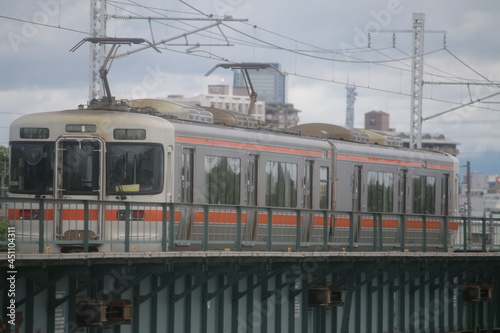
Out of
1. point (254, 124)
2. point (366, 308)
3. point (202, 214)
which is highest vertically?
point (254, 124)

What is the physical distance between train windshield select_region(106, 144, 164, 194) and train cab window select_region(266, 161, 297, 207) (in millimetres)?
4701

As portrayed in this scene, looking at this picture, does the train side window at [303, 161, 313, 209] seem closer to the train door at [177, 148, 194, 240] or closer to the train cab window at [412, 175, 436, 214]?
the train door at [177, 148, 194, 240]

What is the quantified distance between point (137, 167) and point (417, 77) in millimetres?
36850

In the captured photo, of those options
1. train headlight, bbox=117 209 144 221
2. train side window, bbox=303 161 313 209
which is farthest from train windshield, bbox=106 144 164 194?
train side window, bbox=303 161 313 209

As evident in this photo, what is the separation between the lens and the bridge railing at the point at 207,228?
2253 cm

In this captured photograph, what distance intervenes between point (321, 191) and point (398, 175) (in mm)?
4639

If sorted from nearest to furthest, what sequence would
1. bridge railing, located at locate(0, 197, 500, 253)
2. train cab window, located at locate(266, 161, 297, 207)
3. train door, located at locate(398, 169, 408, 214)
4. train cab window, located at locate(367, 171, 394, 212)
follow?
bridge railing, located at locate(0, 197, 500, 253) → train cab window, located at locate(266, 161, 297, 207) → train cab window, located at locate(367, 171, 394, 212) → train door, located at locate(398, 169, 408, 214)

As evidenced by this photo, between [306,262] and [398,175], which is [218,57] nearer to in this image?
[398,175]

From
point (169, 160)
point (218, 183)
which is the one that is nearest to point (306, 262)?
point (218, 183)

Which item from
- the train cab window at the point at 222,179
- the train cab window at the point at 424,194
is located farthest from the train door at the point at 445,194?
the train cab window at the point at 222,179

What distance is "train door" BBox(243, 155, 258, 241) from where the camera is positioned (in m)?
28.6

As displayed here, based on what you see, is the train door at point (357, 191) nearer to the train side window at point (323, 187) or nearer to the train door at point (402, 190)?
the train side window at point (323, 187)

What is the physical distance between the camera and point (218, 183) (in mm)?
27969

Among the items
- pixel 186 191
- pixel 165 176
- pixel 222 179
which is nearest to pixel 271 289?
pixel 222 179
